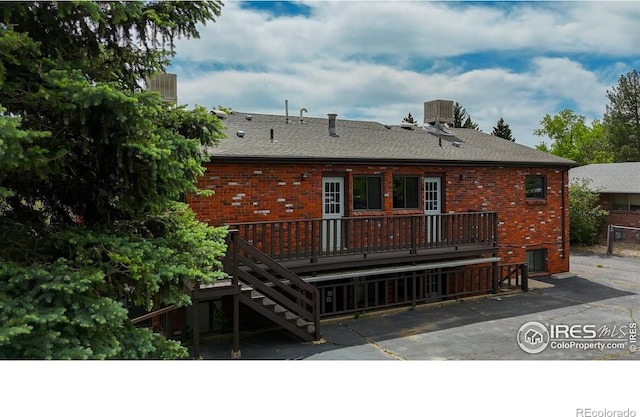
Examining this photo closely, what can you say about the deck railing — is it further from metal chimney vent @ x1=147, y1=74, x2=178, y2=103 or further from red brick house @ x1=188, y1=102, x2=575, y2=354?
metal chimney vent @ x1=147, y1=74, x2=178, y2=103

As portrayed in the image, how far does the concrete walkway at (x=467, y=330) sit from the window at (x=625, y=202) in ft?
32.9

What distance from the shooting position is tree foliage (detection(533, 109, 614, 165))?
28359 millimetres

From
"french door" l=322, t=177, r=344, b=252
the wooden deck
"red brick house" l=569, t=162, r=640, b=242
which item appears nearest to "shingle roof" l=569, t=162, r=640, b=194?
"red brick house" l=569, t=162, r=640, b=242

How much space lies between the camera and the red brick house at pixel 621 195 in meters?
17.8

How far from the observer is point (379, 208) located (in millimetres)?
9805

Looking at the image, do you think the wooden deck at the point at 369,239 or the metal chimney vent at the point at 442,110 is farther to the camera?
the metal chimney vent at the point at 442,110

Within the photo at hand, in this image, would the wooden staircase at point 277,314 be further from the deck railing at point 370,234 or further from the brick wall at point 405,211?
the brick wall at point 405,211

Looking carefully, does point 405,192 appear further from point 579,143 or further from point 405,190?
point 579,143

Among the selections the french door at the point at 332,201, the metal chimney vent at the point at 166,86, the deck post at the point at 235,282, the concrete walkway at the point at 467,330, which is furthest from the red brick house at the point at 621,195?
the metal chimney vent at the point at 166,86

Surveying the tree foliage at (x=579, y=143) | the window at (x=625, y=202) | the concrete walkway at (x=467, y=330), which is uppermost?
the tree foliage at (x=579, y=143)

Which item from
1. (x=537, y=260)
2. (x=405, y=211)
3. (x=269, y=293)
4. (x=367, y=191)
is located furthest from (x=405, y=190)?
(x=537, y=260)

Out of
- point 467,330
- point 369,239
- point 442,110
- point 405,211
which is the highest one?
point 442,110

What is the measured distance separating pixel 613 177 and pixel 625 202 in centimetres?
149

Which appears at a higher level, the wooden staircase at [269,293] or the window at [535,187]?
the window at [535,187]
